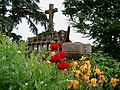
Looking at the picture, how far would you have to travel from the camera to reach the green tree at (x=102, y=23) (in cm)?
1451

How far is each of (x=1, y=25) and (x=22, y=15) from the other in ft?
10.9

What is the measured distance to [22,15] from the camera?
18031mm

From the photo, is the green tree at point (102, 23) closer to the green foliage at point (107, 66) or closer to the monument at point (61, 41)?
the monument at point (61, 41)

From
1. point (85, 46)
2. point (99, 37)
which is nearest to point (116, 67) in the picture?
point (85, 46)

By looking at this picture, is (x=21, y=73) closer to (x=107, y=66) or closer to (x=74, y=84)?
(x=74, y=84)

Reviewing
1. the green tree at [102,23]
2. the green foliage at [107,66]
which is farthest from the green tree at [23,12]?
the green foliage at [107,66]

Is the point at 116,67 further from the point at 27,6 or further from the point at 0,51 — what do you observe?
the point at 27,6

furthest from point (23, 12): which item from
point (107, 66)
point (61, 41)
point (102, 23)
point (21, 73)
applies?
point (21, 73)

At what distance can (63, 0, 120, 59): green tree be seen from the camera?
1451 centimetres

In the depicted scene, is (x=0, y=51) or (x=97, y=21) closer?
(x=0, y=51)

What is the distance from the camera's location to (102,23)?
14.6 m

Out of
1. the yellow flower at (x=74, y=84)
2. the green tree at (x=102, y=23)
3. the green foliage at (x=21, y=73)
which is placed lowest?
the yellow flower at (x=74, y=84)

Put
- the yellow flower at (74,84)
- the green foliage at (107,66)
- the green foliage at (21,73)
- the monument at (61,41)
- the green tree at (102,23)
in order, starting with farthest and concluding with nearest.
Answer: the green tree at (102,23)
the monument at (61,41)
the green foliage at (107,66)
the yellow flower at (74,84)
the green foliage at (21,73)

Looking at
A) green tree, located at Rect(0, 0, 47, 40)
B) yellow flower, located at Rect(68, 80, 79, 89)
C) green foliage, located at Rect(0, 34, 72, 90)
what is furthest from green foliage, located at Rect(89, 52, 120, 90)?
green tree, located at Rect(0, 0, 47, 40)
